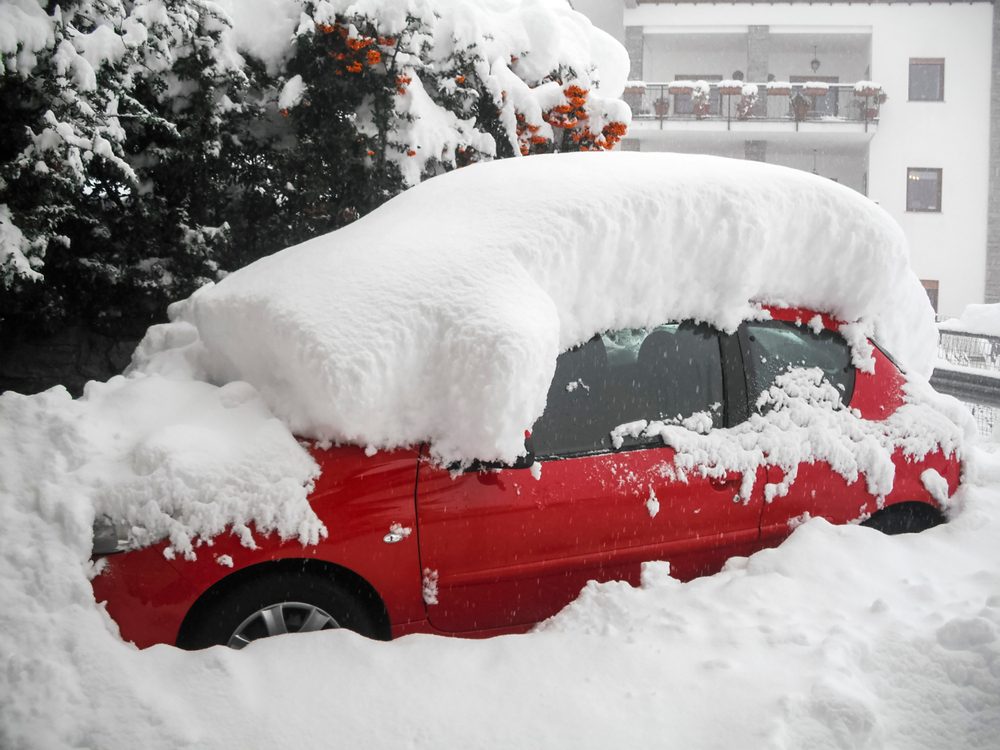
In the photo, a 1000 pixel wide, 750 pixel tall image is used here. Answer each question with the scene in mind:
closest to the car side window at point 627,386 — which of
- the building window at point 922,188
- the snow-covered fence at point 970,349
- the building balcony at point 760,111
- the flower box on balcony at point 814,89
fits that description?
the snow-covered fence at point 970,349

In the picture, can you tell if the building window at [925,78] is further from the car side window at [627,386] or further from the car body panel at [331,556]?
the car body panel at [331,556]

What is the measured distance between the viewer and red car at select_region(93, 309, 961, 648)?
250 cm

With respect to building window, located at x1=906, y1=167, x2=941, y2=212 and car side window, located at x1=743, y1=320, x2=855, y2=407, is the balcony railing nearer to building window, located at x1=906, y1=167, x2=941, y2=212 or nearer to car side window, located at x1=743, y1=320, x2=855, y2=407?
building window, located at x1=906, y1=167, x2=941, y2=212

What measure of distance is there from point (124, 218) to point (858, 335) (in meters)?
4.25

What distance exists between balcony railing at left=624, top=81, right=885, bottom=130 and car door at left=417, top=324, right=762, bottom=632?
1709cm

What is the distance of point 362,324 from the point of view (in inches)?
105

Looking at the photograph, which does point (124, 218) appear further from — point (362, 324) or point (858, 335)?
point (858, 335)

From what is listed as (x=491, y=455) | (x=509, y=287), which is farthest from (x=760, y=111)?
(x=491, y=455)

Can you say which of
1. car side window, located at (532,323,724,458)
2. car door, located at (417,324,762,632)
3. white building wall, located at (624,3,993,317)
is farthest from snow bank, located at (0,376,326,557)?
white building wall, located at (624,3,993,317)

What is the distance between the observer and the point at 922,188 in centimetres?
1950

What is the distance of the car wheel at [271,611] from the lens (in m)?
2.49

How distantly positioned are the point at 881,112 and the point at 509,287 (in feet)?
66.0

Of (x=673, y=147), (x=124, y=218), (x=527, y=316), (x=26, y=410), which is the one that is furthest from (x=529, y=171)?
(x=673, y=147)

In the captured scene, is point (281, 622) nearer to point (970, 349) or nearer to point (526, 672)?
point (526, 672)
